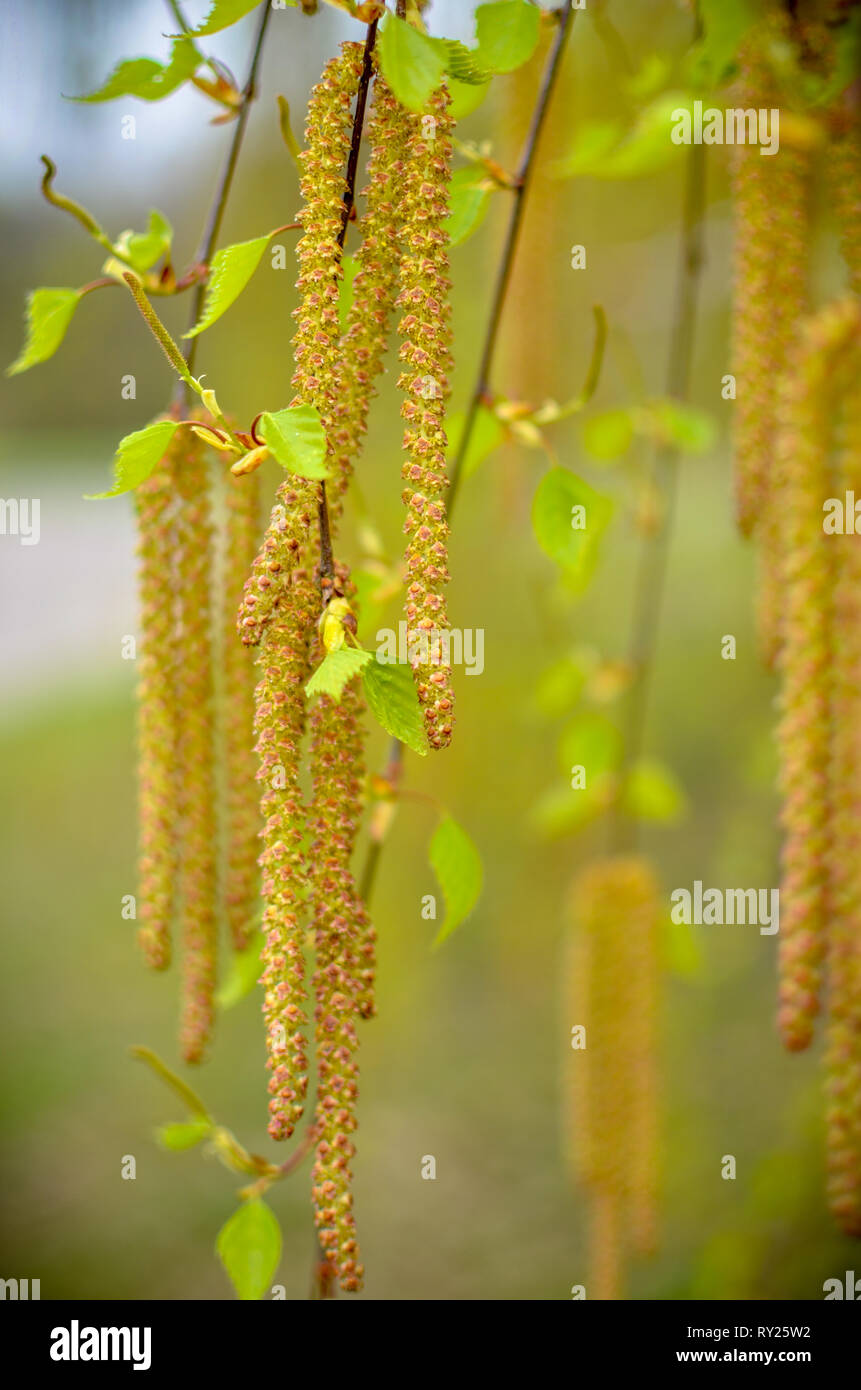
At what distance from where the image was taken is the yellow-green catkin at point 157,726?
0.63 metres

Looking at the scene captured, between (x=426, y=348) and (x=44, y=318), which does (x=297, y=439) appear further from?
(x=44, y=318)

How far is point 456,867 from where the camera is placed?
64 cm

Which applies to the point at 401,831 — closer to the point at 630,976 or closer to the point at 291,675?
the point at 630,976

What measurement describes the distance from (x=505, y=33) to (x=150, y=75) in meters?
0.19

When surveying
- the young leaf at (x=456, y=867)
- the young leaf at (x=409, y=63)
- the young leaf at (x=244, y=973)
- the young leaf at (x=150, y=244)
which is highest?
the young leaf at (x=150, y=244)

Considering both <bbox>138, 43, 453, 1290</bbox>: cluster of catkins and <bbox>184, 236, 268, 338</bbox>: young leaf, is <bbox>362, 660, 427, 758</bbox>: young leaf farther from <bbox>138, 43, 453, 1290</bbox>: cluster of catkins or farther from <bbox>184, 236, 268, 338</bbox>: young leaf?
<bbox>184, 236, 268, 338</bbox>: young leaf

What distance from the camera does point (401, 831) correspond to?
1.96 meters

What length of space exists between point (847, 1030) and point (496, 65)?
65cm

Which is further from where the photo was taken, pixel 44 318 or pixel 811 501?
pixel 811 501

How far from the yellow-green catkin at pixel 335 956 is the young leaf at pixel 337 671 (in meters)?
0.06

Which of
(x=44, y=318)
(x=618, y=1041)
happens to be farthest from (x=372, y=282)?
(x=618, y=1041)

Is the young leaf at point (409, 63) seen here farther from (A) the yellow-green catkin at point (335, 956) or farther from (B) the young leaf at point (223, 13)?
(A) the yellow-green catkin at point (335, 956)

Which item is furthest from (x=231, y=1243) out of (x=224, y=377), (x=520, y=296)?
(x=224, y=377)

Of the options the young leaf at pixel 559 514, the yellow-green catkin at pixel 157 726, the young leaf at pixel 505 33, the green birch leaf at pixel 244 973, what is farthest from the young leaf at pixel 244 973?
the young leaf at pixel 505 33
